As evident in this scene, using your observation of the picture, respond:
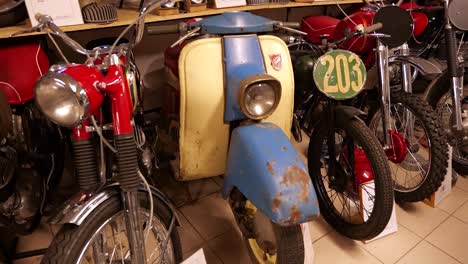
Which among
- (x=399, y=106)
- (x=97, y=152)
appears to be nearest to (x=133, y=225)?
(x=97, y=152)

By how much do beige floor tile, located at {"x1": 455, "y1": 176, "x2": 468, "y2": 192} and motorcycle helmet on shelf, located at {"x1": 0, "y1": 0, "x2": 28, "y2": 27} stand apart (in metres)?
2.27

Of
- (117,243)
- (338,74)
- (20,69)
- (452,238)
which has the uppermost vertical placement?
(20,69)

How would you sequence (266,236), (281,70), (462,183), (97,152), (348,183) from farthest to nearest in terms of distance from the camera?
1. (462,183)
2. (348,183)
3. (281,70)
4. (266,236)
5. (97,152)

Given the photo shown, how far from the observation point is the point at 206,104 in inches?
47.2

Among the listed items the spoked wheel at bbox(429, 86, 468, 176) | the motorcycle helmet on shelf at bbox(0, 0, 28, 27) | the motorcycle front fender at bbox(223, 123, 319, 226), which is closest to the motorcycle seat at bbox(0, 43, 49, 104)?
the motorcycle helmet on shelf at bbox(0, 0, 28, 27)

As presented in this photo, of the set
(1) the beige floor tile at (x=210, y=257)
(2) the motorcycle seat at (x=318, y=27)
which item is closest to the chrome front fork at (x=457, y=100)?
(2) the motorcycle seat at (x=318, y=27)

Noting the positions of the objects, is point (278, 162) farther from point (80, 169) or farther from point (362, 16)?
point (362, 16)

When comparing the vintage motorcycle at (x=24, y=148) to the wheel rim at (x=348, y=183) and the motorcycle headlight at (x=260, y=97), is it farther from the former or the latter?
the wheel rim at (x=348, y=183)

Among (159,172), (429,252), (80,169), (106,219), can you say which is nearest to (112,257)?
(106,219)

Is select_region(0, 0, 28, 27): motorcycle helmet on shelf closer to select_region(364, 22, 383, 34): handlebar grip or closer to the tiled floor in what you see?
the tiled floor

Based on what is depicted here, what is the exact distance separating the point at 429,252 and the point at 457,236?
0.20 m

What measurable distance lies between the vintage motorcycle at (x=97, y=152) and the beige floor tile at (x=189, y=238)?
474 millimetres

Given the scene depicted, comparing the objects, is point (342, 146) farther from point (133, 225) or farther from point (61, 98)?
point (61, 98)

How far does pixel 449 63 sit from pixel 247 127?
1084 millimetres
